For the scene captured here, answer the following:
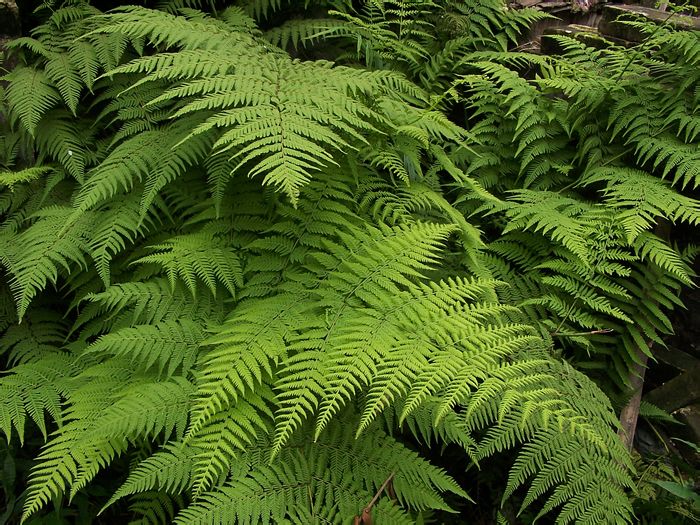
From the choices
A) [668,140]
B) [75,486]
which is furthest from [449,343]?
[668,140]

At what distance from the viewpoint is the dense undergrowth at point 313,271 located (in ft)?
5.65

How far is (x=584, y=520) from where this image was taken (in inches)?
76.8

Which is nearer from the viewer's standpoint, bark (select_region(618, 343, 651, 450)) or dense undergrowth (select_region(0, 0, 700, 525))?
dense undergrowth (select_region(0, 0, 700, 525))

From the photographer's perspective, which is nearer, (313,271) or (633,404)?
(313,271)

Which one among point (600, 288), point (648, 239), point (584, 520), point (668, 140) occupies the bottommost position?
point (584, 520)

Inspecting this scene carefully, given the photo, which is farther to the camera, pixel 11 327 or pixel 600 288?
pixel 600 288

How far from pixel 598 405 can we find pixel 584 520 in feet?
1.53

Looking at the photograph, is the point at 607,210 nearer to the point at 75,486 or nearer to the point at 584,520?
the point at 584,520

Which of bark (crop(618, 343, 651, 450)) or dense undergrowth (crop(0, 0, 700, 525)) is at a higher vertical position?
dense undergrowth (crop(0, 0, 700, 525))

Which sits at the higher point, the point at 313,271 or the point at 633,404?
the point at 313,271

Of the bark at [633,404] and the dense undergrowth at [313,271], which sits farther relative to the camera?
the bark at [633,404]

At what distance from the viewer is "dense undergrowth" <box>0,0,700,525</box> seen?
1.72 m

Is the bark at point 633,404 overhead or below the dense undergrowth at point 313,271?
below

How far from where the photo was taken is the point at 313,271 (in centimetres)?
203
